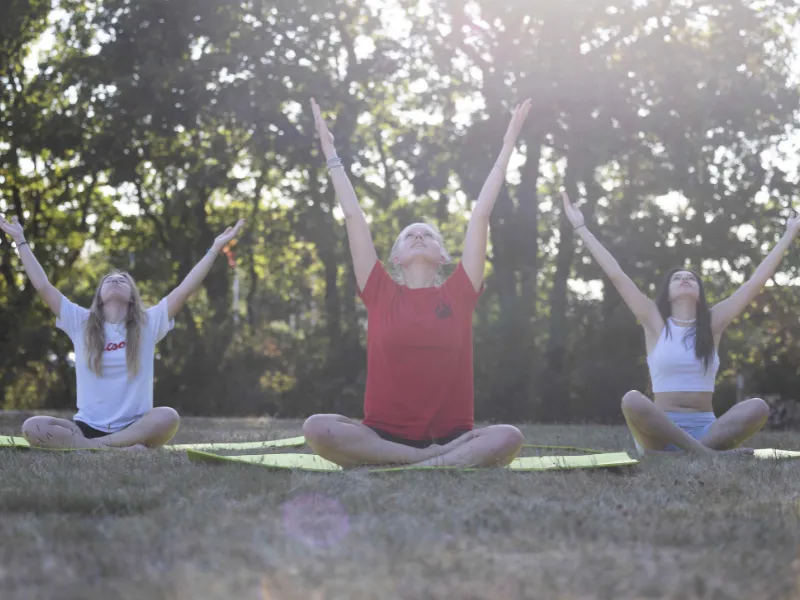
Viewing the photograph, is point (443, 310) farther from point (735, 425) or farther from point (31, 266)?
point (31, 266)

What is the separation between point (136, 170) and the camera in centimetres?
1559

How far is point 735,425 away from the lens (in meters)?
5.64

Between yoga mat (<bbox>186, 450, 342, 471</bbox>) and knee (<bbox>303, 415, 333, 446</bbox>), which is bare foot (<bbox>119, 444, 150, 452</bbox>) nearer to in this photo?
yoga mat (<bbox>186, 450, 342, 471</bbox>)

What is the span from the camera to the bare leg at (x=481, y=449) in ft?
14.1

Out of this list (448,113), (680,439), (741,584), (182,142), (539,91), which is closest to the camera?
(741,584)

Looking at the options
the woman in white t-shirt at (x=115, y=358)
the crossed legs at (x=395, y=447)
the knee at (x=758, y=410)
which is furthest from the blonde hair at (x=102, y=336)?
the knee at (x=758, y=410)

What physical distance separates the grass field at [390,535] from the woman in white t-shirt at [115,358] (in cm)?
185

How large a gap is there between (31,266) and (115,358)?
760 mm

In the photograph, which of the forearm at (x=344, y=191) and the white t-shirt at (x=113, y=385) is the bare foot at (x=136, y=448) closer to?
the white t-shirt at (x=113, y=385)

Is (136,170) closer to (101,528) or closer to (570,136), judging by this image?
(570,136)

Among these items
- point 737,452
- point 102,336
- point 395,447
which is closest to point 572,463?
point 395,447

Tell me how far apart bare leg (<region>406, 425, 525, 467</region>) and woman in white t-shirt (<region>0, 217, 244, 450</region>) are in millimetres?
2237

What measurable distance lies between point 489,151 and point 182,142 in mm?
4944

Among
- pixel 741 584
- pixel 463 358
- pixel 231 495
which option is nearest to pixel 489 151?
pixel 463 358
